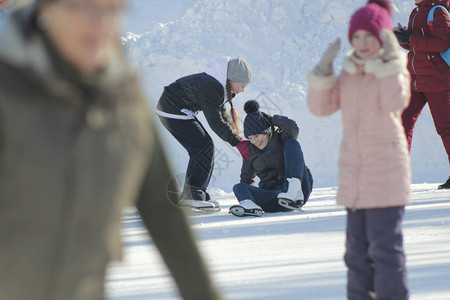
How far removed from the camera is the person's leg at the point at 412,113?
7.16m

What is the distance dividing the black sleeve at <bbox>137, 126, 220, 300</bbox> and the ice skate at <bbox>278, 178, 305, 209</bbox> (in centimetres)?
541

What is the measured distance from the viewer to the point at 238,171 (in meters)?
12.1

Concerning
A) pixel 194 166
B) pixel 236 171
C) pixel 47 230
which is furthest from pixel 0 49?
pixel 236 171

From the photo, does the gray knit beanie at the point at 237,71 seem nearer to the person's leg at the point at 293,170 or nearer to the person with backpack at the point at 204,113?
the person with backpack at the point at 204,113

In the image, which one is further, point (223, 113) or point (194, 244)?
point (223, 113)

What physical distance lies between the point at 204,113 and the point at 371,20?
4026 mm

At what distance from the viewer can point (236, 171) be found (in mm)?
12070

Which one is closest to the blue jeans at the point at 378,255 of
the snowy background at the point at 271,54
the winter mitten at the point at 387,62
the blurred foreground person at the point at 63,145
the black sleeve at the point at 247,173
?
the winter mitten at the point at 387,62

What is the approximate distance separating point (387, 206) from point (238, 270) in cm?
139

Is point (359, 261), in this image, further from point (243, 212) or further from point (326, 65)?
point (243, 212)

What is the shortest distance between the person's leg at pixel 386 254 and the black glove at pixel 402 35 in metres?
4.57

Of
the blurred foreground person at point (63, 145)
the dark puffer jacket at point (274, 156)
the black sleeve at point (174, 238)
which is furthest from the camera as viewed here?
the dark puffer jacket at point (274, 156)

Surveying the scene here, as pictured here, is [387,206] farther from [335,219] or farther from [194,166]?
[194,166]

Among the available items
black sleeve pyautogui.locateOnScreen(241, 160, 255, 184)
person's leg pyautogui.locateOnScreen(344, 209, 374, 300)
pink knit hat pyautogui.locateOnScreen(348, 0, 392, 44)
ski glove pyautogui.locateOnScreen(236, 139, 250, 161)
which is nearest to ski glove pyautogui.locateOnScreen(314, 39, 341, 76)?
pink knit hat pyautogui.locateOnScreen(348, 0, 392, 44)
